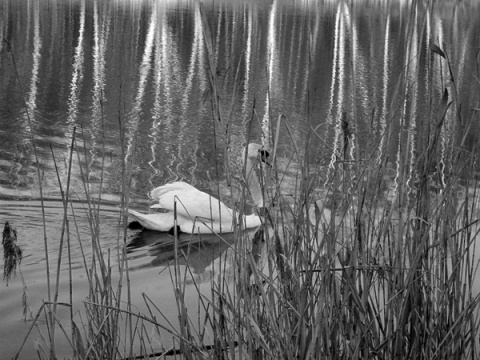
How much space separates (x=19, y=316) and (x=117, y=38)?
16323mm

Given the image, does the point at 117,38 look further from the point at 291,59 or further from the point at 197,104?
the point at 197,104

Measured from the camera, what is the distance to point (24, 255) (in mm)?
5262

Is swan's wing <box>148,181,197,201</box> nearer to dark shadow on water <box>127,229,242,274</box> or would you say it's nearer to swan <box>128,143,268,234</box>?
swan <box>128,143,268,234</box>

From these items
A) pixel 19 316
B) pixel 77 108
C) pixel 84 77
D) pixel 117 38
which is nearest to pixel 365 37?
pixel 117 38

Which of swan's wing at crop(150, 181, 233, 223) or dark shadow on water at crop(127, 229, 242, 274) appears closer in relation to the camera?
dark shadow on water at crop(127, 229, 242, 274)

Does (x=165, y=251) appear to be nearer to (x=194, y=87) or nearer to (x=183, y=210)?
(x=183, y=210)

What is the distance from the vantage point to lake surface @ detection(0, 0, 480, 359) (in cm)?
290

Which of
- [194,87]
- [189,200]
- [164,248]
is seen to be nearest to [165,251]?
[164,248]

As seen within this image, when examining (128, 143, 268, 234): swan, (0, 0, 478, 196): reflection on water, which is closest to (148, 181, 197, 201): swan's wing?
(128, 143, 268, 234): swan

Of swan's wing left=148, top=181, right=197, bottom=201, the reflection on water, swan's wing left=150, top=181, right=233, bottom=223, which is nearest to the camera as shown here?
the reflection on water

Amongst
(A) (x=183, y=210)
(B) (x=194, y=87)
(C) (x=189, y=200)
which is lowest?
(B) (x=194, y=87)

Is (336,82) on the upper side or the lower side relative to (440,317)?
lower

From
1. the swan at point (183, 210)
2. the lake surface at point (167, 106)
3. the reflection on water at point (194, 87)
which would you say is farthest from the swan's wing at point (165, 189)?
the reflection on water at point (194, 87)

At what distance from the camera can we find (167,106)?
11.6 m
